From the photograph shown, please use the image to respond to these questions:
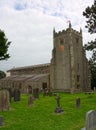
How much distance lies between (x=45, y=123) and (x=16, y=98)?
13.8m

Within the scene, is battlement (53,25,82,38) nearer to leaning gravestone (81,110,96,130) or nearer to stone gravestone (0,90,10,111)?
stone gravestone (0,90,10,111)

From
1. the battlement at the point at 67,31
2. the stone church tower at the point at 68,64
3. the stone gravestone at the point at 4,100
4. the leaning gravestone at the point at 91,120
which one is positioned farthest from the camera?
the battlement at the point at 67,31

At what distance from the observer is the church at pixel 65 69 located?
50.9m

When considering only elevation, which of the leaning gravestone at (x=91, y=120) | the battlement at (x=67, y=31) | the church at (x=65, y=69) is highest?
the battlement at (x=67, y=31)

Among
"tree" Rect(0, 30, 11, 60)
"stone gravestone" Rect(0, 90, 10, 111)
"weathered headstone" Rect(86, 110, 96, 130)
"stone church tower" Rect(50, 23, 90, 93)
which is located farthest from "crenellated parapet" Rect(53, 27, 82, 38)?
"weathered headstone" Rect(86, 110, 96, 130)

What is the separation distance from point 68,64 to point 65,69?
4.80 ft

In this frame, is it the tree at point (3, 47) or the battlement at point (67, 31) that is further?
the battlement at point (67, 31)

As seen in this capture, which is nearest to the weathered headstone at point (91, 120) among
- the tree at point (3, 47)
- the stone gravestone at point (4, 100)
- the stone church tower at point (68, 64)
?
the stone gravestone at point (4, 100)

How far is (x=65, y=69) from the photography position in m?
51.8

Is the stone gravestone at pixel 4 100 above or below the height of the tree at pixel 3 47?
below

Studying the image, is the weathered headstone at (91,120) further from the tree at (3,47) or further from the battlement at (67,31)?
the battlement at (67,31)

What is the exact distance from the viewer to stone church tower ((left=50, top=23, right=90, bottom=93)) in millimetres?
50781

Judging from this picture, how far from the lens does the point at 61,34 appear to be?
54.1m

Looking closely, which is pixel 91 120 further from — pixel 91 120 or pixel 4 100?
pixel 4 100
